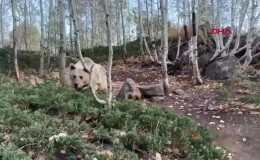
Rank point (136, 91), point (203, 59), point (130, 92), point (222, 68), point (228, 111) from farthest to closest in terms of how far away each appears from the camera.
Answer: point (203, 59) < point (222, 68) < point (136, 91) < point (130, 92) < point (228, 111)

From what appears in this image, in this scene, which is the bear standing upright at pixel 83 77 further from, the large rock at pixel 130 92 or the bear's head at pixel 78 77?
the large rock at pixel 130 92

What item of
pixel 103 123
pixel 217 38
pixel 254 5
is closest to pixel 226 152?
pixel 103 123

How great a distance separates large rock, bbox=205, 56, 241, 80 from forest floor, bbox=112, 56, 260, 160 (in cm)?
78

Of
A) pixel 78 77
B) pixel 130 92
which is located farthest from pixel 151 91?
pixel 78 77

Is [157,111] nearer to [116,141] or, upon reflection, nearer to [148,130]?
[148,130]

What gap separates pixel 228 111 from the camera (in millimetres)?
5582

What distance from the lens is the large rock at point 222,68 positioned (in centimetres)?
897

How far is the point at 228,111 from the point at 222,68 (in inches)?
152

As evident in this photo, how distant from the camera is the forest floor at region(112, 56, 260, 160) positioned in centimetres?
454

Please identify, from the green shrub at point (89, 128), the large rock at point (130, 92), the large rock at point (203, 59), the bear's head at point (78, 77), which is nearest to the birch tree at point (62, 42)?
the bear's head at point (78, 77)

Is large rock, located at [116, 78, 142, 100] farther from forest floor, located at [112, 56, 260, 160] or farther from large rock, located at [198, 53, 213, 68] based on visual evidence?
large rock, located at [198, 53, 213, 68]

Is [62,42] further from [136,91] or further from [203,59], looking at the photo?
[203,59]

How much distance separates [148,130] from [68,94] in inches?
61.3

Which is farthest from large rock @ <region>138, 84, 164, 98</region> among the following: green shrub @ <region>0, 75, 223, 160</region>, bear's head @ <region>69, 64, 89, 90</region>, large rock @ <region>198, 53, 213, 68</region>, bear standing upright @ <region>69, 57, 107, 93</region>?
large rock @ <region>198, 53, 213, 68</region>
